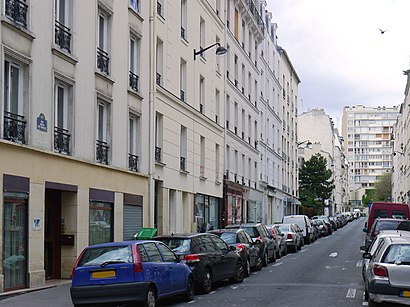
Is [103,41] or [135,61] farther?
[135,61]

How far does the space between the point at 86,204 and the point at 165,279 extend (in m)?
7.35

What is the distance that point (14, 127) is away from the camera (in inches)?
655

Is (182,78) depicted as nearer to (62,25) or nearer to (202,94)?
(202,94)

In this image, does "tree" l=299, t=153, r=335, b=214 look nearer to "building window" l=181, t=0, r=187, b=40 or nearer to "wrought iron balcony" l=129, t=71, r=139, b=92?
"building window" l=181, t=0, r=187, b=40

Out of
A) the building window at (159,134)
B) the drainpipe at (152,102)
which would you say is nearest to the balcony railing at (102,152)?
the drainpipe at (152,102)

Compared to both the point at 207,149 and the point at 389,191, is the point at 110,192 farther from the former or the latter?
the point at 389,191

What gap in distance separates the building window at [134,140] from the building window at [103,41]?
2.86 m

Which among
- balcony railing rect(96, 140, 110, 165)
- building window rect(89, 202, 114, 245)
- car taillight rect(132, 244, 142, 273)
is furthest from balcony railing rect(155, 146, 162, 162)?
car taillight rect(132, 244, 142, 273)

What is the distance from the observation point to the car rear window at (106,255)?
13070mm

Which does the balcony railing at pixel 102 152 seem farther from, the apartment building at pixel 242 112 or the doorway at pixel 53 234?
the apartment building at pixel 242 112

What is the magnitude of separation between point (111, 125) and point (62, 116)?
3.26 m

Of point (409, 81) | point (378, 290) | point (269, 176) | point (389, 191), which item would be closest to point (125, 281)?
point (378, 290)

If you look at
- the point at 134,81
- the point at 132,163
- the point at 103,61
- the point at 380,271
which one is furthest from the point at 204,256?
the point at 134,81

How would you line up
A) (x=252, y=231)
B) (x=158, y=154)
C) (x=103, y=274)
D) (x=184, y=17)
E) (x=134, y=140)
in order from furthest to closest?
1. (x=184, y=17)
2. (x=158, y=154)
3. (x=134, y=140)
4. (x=252, y=231)
5. (x=103, y=274)
